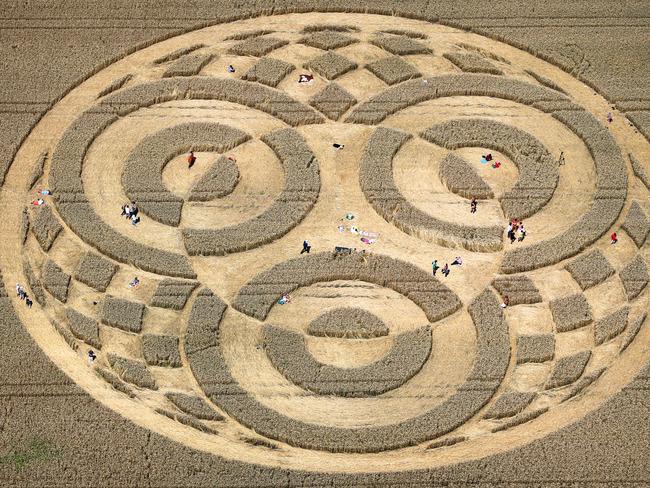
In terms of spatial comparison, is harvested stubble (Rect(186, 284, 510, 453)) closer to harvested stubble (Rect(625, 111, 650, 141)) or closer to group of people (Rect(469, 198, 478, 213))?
group of people (Rect(469, 198, 478, 213))

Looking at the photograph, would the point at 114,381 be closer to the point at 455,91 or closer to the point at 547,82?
the point at 455,91

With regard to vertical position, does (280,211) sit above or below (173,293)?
above

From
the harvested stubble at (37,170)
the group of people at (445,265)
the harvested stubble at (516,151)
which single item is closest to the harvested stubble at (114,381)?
the harvested stubble at (37,170)

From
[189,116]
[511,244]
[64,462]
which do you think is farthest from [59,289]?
[511,244]

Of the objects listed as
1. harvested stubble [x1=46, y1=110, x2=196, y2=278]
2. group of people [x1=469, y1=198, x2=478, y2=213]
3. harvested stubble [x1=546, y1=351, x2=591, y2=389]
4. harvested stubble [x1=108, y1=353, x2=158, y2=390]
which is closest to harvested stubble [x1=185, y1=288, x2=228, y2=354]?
harvested stubble [x1=46, y1=110, x2=196, y2=278]

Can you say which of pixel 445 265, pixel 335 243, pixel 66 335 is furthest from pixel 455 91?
pixel 66 335
